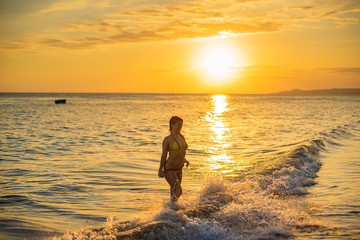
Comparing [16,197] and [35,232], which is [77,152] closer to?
[16,197]

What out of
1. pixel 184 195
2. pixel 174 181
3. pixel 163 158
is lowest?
pixel 184 195

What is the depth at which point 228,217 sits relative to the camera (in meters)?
7.38

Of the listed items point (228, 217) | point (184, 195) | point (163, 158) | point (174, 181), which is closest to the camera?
point (228, 217)

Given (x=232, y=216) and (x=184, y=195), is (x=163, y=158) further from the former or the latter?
(x=184, y=195)

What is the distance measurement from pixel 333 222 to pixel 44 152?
13627 mm

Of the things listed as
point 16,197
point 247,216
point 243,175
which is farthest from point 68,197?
point 243,175

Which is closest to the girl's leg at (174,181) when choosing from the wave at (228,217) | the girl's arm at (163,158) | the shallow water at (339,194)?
the girl's arm at (163,158)

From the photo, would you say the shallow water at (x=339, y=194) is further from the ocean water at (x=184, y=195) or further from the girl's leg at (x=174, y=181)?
the girl's leg at (x=174, y=181)

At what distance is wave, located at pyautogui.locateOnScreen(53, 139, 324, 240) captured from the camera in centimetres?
634

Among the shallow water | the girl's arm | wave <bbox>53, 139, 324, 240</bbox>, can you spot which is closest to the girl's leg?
the girl's arm

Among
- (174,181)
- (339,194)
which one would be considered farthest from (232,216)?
(339,194)

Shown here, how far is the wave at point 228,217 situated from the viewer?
6.34m

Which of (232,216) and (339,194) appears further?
(339,194)

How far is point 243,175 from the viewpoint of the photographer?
39.5 ft
